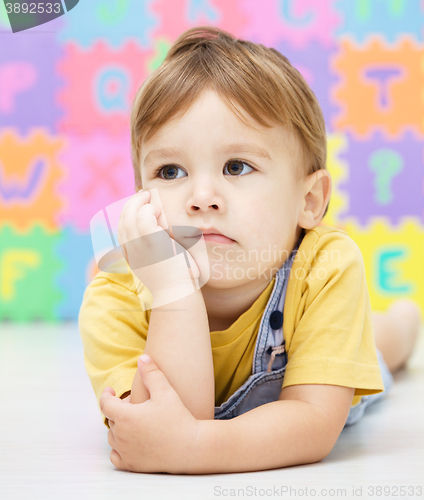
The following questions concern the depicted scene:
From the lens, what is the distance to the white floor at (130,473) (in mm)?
544

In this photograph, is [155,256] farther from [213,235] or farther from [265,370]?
[265,370]

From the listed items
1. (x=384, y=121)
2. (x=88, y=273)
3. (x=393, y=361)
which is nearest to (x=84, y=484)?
(x=393, y=361)

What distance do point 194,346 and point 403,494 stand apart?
0.84 ft

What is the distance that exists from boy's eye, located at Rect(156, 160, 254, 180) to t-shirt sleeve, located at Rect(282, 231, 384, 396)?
165 millimetres

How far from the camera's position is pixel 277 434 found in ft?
2.00

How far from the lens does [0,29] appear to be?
6.99 feet

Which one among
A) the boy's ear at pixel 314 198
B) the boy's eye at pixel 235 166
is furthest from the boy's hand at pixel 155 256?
the boy's ear at pixel 314 198

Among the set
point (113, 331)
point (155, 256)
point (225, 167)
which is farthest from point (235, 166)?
point (113, 331)

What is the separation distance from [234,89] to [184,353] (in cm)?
33

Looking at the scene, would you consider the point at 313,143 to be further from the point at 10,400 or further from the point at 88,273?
the point at 88,273

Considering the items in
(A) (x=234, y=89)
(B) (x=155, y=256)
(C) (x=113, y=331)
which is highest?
(A) (x=234, y=89)

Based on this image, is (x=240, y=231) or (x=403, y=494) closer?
(x=403, y=494)

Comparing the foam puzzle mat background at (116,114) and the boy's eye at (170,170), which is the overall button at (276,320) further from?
the foam puzzle mat background at (116,114)

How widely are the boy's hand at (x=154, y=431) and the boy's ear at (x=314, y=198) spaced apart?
340mm
